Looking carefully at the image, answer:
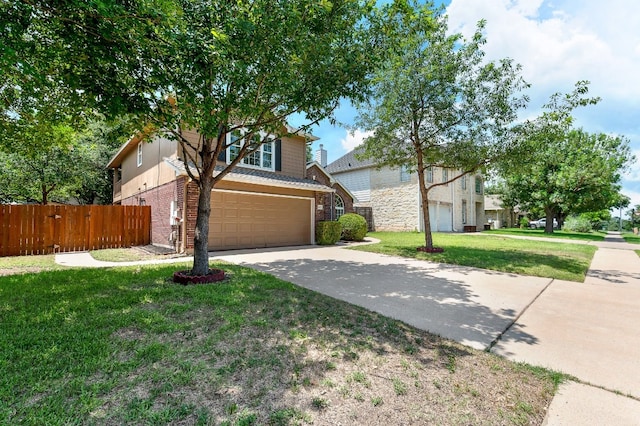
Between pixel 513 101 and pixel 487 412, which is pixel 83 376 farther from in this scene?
pixel 513 101

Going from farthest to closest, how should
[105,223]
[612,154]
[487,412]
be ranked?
[612,154] → [105,223] → [487,412]

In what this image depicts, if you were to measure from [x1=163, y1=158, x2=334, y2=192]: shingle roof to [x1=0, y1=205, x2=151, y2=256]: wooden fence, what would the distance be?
362 cm

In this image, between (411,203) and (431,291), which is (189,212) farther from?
(411,203)

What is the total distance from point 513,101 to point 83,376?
11.8 meters

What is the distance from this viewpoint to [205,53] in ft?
12.0

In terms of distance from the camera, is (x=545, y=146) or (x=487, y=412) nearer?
(x=487, y=412)

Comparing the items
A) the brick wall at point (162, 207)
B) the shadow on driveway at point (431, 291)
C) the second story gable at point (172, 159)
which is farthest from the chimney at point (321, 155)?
the shadow on driveway at point (431, 291)

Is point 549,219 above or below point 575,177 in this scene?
below

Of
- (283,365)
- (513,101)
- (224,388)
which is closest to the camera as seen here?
(224,388)

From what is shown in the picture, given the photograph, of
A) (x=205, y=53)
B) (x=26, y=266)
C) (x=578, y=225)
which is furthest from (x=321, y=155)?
(x=578, y=225)

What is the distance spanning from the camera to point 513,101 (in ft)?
30.5

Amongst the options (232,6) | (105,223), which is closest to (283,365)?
(232,6)

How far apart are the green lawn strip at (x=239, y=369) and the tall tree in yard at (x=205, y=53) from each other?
2.51 m

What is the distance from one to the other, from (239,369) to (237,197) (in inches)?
352
